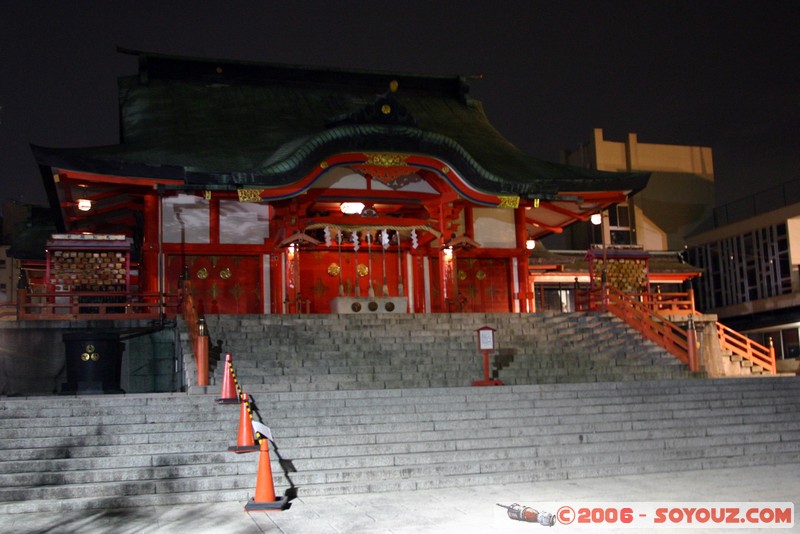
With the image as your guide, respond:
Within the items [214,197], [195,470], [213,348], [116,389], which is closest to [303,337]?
[213,348]

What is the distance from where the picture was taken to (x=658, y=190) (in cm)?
3578

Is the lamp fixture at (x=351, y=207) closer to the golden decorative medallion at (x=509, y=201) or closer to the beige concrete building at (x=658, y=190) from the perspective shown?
the golden decorative medallion at (x=509, y=201)

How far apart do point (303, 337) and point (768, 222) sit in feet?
66.1

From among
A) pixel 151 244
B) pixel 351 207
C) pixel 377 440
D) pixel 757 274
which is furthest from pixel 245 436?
pixel 757 274

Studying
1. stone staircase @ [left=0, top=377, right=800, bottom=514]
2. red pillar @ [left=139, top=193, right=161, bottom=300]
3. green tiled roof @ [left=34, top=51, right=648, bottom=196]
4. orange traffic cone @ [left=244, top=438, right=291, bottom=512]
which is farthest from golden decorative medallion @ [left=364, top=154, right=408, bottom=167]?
orange traffic cone @ [left=244, top=438, right=291, bottom=512]

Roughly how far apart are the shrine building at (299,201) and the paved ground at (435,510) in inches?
333

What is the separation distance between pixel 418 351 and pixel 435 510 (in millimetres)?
7764

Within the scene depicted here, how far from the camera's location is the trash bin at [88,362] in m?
14.4

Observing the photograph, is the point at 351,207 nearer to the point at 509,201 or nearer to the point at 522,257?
the point at 509,201

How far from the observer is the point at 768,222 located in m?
29.1

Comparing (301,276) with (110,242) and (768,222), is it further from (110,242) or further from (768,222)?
(768,222)

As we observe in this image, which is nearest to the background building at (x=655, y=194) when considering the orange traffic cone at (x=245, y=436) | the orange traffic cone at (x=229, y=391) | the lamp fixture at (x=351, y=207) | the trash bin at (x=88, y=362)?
the lamp fixture at (x=351, y=207)

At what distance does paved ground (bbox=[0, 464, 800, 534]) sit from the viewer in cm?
757

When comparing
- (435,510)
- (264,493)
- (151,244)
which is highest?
(151,244)
